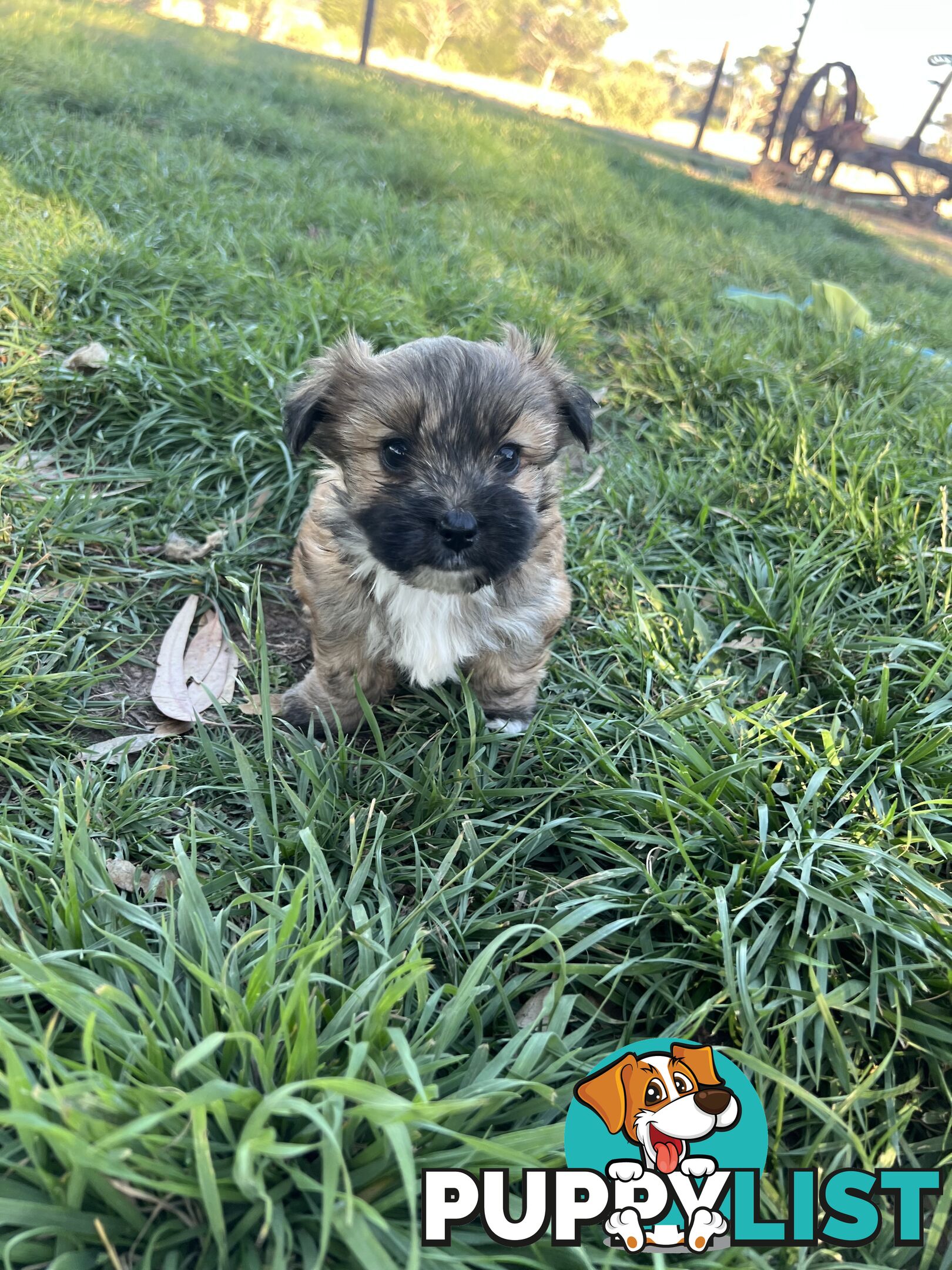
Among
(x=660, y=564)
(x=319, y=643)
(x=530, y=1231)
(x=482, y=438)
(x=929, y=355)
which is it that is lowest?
(x=530, y=1231)

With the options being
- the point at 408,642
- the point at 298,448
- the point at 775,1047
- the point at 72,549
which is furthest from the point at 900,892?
the point at 72,549

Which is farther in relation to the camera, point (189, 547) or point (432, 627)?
point (189, 547)

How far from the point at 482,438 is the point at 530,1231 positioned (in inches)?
60.6

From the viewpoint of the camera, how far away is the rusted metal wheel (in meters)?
11.0

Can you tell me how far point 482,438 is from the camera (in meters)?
1.83

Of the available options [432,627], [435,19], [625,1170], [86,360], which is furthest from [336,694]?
[435,19]

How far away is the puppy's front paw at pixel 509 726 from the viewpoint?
2.13 m

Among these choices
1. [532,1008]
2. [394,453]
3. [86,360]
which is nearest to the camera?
[532,1008]

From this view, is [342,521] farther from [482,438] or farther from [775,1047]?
[775,1047]

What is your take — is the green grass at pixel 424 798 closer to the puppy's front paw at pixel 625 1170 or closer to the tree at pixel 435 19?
the puppy's front paw at pixel 625 1170

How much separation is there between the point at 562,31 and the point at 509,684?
11797mm

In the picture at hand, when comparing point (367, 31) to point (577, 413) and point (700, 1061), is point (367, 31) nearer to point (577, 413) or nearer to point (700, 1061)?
point (577, 413)

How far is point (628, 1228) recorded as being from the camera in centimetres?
116

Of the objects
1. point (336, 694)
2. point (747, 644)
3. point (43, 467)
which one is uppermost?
point (747, 644)
